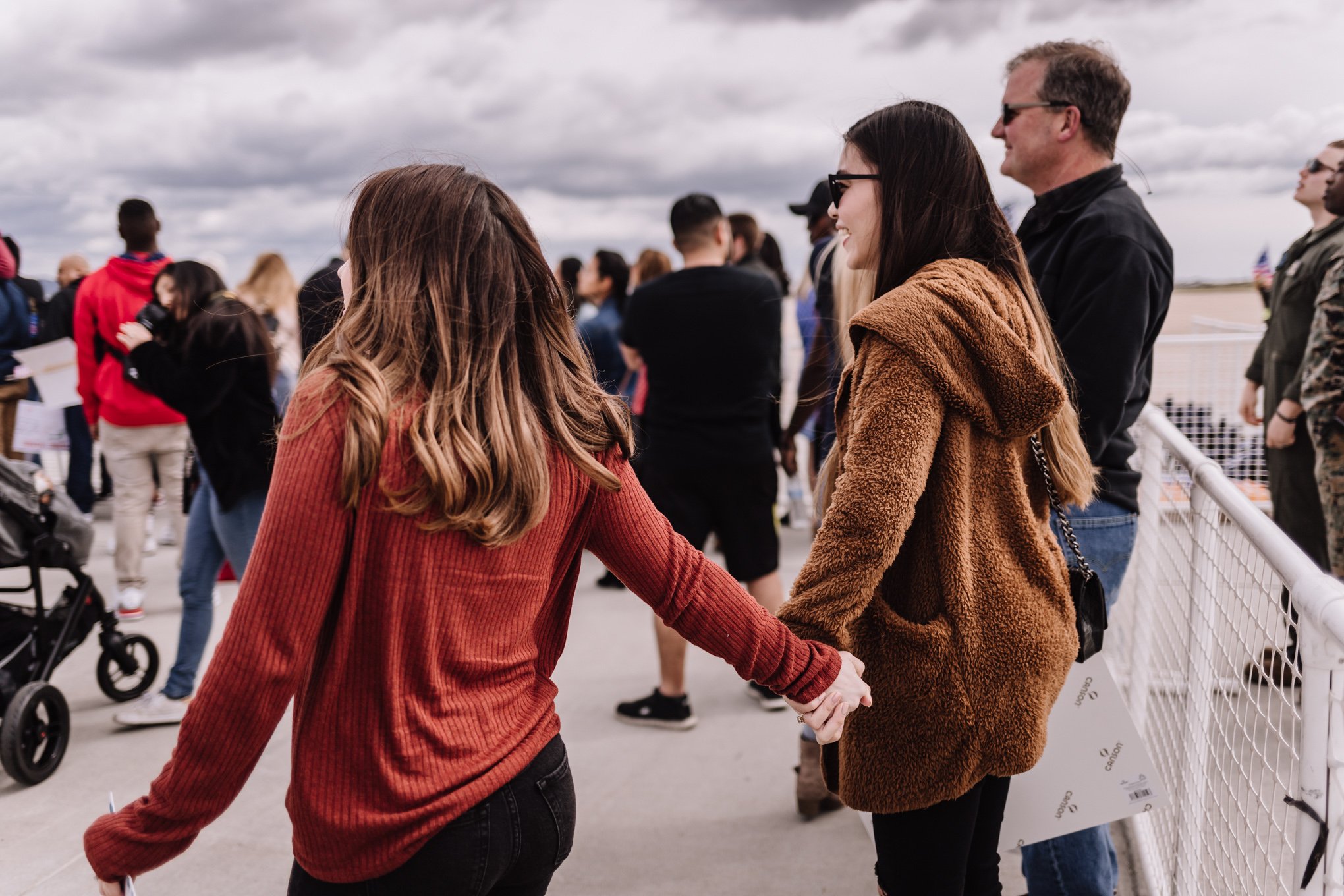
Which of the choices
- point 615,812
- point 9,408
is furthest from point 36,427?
point 615,812

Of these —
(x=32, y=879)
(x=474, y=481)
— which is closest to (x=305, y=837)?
(x=474, y=481)

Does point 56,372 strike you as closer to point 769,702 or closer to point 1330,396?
point 769,702

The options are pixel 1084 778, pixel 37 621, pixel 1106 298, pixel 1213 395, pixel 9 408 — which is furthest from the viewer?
pixel 9 408

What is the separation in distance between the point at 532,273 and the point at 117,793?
3.14 m

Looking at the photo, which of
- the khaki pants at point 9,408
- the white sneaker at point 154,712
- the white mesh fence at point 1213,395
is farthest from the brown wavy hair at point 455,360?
the khaki pants at point 9,408

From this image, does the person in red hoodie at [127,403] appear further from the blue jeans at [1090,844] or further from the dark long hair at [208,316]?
the blue jeans at [1090,844]

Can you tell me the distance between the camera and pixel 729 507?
4.16 m

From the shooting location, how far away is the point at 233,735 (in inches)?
51.9

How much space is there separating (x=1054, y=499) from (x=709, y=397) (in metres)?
2.27

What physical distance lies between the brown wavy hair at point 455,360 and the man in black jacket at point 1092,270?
4.35 ft

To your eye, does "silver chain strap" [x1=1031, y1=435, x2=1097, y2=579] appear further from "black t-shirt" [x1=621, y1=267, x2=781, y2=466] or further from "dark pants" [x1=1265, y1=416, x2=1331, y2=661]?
"dark pants" [x1=1265, y1=416, x2=1331, y2=661]

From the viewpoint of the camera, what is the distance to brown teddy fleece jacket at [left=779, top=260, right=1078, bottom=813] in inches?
64.8

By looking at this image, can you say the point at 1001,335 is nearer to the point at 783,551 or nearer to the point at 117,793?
the point at 117,793

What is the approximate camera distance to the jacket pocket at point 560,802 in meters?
1.49
